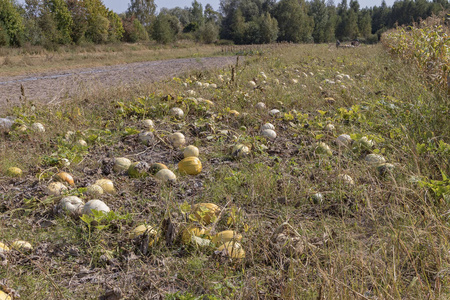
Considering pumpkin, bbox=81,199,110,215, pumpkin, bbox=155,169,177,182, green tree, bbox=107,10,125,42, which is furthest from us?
green tree, bbox=107,10,125,42

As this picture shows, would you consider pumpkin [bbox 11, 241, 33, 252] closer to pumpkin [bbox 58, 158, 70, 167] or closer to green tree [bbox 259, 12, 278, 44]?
pumpkin [bbox 58, 158, 70, 167]

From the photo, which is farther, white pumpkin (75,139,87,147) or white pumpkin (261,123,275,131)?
white pumpkin (261,123,275,131)

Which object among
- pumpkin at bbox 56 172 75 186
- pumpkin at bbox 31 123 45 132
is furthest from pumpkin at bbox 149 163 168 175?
pumpkin at bbox 31 123 45 132

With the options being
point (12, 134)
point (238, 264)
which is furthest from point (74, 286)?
point (12, 134)

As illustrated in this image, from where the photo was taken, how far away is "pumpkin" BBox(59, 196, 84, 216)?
2567 mm

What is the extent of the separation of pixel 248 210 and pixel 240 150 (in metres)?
1.12

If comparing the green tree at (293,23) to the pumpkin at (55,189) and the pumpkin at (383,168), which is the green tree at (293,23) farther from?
the pumpkin at (55,189)

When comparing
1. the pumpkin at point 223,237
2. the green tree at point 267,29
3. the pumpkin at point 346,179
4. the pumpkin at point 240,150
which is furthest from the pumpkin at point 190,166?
the green tree at point 267,29

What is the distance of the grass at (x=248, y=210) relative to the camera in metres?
1.80

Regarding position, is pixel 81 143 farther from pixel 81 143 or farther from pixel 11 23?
pixel 11 23

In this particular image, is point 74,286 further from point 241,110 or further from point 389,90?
point 389,90

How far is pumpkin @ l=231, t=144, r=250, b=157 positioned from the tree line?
6.23 meters

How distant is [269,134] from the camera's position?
4.38m

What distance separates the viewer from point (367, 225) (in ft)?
8.05
